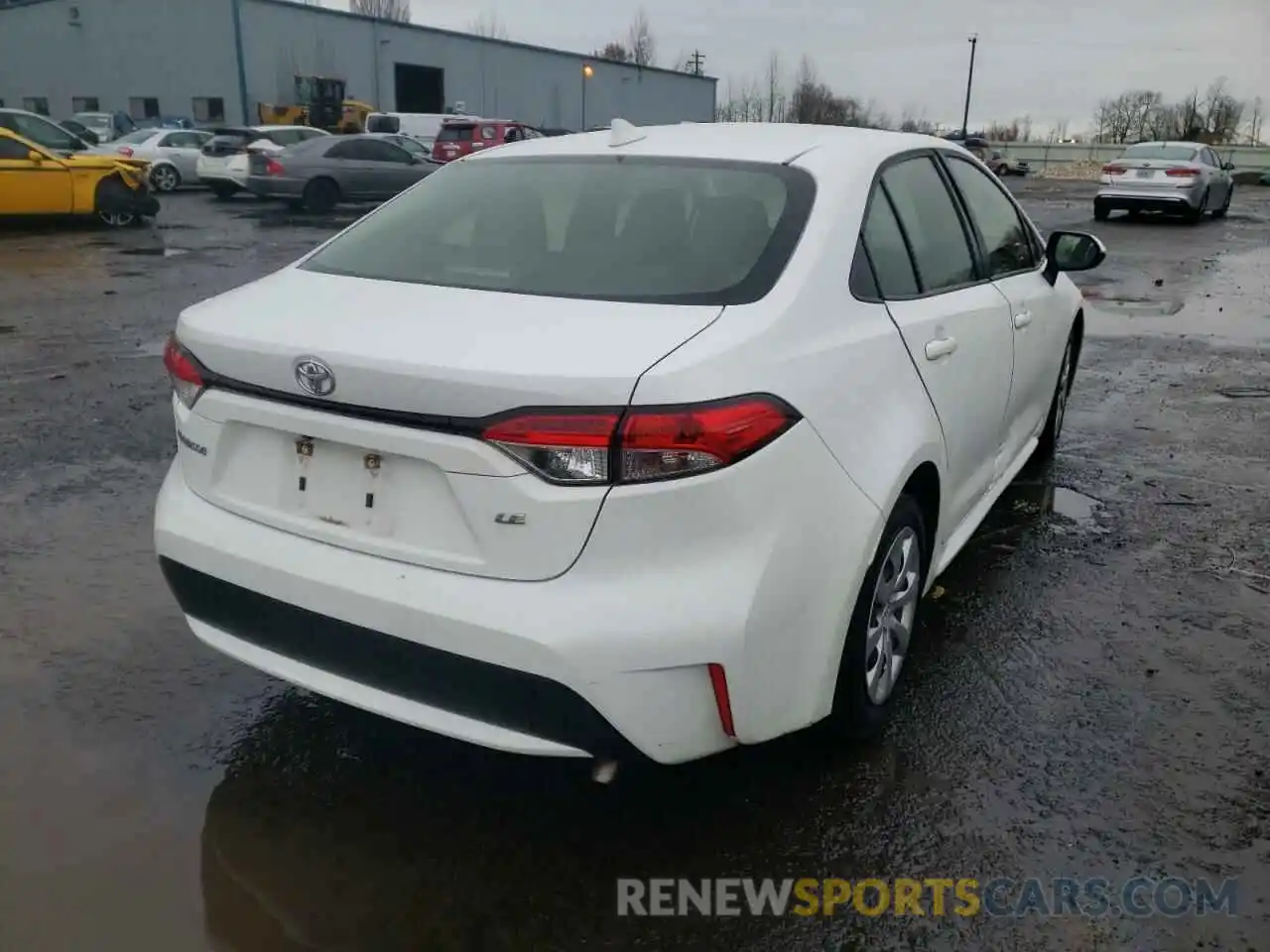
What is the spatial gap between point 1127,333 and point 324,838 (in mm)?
8857

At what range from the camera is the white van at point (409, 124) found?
107 ft

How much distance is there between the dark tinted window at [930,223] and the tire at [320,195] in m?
18.6

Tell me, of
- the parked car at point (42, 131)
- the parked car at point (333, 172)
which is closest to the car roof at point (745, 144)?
the parked car at point (42, 131)

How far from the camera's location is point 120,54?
143 feet

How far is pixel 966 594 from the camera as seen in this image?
4.06 metres

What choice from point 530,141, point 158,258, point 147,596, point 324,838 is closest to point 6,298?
point 158,258

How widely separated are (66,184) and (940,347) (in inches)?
610

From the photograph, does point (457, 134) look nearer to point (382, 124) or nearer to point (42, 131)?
point (382, 124)

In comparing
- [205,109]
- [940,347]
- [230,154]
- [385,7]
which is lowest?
[230,154]

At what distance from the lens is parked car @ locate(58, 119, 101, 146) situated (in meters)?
24.3

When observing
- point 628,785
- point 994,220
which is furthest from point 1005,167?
point 628,785

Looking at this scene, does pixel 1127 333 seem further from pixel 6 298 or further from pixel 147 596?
pixel 6 298

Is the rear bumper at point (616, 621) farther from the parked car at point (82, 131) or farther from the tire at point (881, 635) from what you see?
the parked car at point (82, 131)

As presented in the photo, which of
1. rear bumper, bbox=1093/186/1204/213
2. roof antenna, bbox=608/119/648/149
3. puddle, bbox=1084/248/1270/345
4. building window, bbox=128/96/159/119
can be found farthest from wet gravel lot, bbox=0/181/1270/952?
building window, bbox=128/96/159/119
